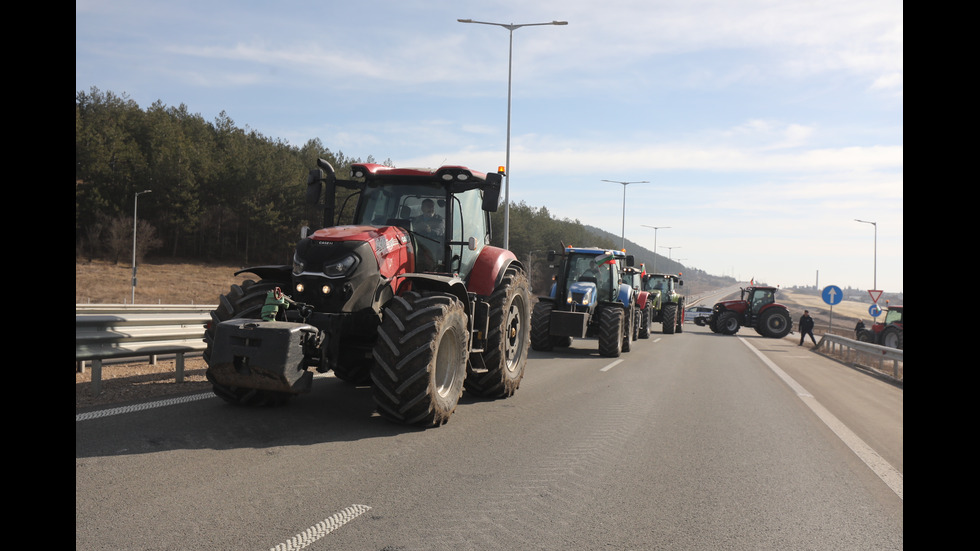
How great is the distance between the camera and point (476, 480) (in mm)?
5020

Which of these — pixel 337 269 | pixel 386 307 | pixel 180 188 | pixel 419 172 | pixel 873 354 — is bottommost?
pixel 873 354

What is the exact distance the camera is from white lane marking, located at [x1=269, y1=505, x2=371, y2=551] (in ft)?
11.9

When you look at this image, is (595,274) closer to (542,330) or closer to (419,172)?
(542,330)

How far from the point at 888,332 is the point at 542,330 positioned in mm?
16211

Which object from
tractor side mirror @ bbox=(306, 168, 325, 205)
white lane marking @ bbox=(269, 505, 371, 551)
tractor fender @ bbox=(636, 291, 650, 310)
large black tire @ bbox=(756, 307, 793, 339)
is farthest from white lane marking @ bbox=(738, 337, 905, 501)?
large black tire @ bbox=(756, 307, 793, 339)

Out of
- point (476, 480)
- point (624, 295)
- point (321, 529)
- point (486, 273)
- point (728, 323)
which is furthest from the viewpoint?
point (728, 323)

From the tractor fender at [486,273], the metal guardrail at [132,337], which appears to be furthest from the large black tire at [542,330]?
the metal guardrail at [132,337]

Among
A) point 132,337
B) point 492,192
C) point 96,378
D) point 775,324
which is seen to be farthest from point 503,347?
point 775,324

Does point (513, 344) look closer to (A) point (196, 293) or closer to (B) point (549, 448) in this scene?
(B) point (549, 448)

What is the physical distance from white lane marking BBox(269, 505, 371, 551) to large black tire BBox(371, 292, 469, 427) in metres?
1.93

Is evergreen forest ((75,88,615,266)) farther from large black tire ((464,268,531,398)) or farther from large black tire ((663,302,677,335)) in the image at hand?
large black tire ((464,268,531,398))

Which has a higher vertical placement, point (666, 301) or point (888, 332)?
point (666, 301)

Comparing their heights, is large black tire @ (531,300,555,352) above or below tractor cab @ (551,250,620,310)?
below

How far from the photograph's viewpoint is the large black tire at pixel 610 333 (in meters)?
16.5
